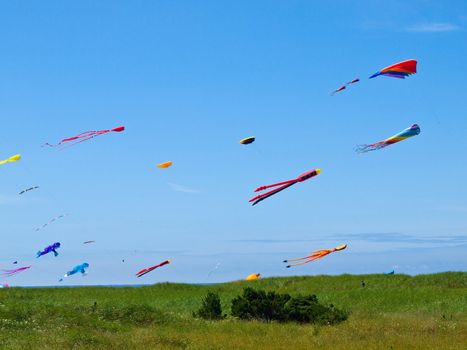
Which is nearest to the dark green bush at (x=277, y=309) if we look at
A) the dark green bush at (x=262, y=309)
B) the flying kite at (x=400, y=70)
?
the dark green bush at (x=262, y=309)

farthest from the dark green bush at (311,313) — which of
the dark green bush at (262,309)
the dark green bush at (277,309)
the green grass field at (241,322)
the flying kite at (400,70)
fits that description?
the flying kite at (400,70)

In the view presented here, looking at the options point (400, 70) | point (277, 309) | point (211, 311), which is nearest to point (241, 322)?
point (277, 309)

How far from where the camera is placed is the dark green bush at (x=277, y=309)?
103 ft

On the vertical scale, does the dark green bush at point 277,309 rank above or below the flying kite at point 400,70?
below

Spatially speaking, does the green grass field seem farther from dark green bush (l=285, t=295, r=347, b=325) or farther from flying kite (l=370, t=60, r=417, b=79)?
flying kite (l=370, t=60, r=417, b=79)

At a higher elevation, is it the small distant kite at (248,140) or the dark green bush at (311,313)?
the small distant kite at (248,140)

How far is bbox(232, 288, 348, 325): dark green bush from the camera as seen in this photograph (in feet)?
103

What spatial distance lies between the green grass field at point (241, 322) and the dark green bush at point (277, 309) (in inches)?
30.8

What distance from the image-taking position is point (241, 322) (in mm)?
30234

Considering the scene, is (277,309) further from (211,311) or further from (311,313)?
(211,311)

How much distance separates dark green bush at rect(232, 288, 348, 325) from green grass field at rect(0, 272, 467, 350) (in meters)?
0.78

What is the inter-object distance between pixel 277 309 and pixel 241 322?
2.52 m

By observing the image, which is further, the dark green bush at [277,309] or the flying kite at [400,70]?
the dark green bush at [277,309]

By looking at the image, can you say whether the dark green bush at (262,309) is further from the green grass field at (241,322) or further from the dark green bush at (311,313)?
the green grass field at (241,322)
